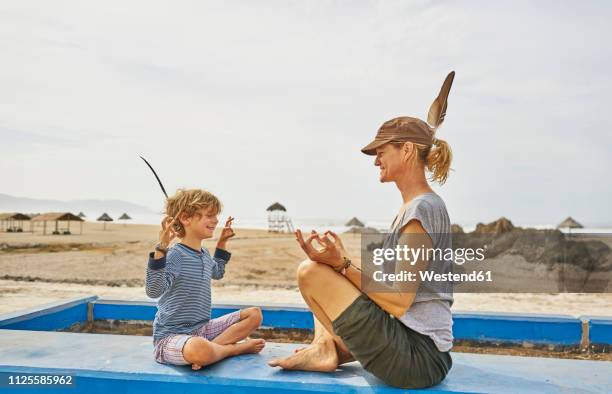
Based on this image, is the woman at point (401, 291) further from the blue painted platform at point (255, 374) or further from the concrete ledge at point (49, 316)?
the concrete ledge at point (49, 316)

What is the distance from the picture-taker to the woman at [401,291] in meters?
1.98

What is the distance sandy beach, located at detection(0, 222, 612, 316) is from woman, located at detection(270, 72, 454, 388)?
2.37 metres

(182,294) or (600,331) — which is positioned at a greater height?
(182,294)

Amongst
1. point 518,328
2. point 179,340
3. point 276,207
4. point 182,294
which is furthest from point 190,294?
point 276,207

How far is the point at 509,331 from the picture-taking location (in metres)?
3.79

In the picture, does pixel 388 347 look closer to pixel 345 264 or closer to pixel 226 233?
pixel 345 264

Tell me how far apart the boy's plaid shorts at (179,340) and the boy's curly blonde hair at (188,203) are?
1.51 feet

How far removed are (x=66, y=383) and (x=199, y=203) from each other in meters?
0.97

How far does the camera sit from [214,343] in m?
2.44

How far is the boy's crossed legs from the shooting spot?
7.68 ft

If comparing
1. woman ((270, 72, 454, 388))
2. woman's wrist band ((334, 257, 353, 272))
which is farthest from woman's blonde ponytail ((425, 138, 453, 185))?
woman's wrist band ((334, 257, 353, 272))

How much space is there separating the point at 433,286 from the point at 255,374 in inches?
32.2

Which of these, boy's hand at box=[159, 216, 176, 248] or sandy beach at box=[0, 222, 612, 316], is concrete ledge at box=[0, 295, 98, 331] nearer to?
sandy beach at box=[0, 222, 612, 316]

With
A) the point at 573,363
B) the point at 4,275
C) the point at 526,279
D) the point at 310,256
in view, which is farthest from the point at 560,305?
the point at 4,275
